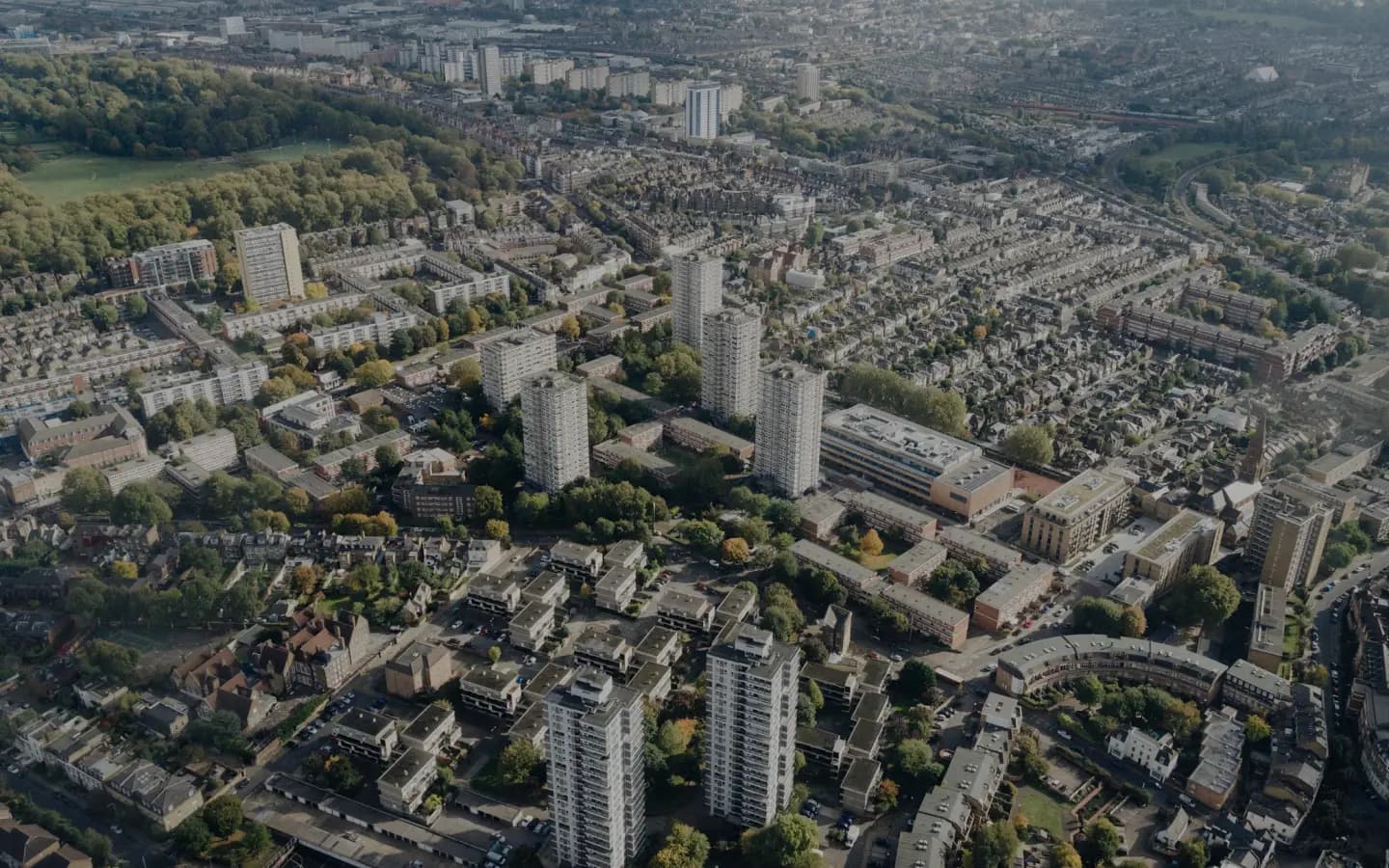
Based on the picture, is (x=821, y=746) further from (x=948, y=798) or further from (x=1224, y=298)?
(x=1224, y=298)

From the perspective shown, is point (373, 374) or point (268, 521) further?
point (373, 374)

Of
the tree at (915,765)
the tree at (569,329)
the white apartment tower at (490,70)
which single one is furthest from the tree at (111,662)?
the white apartment tower at (490,70)

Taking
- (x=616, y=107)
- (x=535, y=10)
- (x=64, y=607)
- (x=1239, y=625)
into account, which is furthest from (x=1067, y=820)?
(x=535, y=10)

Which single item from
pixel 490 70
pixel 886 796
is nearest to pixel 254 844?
pixel 886 796

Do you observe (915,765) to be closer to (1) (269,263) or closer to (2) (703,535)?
(2) (703,535)

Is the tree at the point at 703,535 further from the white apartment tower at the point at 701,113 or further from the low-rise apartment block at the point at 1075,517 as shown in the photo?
the white apartment tower at the point at 701,113

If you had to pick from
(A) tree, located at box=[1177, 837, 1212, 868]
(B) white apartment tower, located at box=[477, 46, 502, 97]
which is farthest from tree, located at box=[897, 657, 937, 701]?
(B) white apartment tower, located at box=[477, 46, 502, 97]
